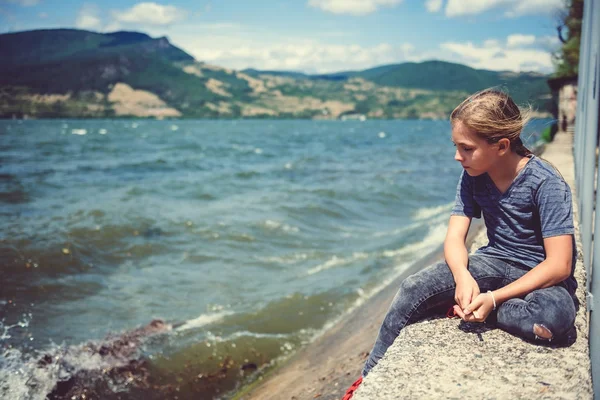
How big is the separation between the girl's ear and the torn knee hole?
3.19 ft

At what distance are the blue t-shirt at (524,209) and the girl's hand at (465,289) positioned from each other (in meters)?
0.36

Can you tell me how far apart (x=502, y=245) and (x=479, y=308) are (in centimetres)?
53

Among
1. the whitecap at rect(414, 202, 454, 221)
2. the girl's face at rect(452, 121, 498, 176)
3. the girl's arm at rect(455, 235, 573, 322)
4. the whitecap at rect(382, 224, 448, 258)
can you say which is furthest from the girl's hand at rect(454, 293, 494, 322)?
the whitecap at rect(414, 202, 454, 221)

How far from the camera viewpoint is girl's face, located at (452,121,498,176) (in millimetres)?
2686

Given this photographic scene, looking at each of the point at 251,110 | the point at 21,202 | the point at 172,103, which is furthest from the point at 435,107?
the point at 21,202

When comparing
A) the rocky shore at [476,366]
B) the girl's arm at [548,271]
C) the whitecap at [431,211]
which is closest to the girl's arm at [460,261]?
the girl's arm at [548,271]

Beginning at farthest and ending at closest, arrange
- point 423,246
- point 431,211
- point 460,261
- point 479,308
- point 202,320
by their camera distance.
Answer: point 431,211 < point 423,246 < point 202,320 < point 460,261 < point 479,308

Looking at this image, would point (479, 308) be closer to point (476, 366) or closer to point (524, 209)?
point (476, 366)

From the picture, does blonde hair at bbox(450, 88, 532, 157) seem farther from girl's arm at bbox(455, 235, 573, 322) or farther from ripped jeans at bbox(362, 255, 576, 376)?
ripped jeans at bbox(362, 255, 576, 376)

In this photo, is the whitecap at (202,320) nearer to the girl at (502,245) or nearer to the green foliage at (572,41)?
the girl at (502,245)

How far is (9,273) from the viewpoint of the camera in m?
8.18

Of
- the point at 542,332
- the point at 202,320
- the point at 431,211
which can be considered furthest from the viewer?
the point at 431,211

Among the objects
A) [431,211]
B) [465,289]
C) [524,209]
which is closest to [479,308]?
[465,289]

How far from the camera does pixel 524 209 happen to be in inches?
108
